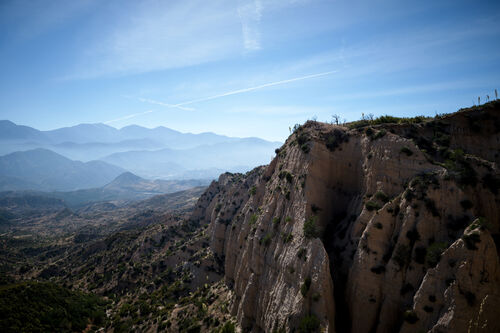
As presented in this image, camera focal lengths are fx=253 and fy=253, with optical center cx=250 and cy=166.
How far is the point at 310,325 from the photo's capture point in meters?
24.9

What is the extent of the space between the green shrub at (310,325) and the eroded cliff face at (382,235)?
162mm

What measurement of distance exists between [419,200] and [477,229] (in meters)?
5.09

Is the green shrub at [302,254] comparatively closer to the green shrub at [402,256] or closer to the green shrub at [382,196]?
the green shrub at [402,256]

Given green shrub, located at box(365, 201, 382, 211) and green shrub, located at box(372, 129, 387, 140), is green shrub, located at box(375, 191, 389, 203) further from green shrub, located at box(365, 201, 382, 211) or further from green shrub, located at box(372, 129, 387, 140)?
green shrub, located at box(372, 129, 387, 140)

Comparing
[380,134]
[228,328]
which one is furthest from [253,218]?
[380,134]

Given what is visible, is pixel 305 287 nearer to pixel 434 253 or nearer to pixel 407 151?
pixel 434 253

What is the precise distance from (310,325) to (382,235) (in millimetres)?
11634

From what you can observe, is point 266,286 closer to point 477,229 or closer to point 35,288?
point 477,229

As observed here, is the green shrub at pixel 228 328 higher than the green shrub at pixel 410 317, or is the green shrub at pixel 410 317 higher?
the green shrub at pixel 410 317

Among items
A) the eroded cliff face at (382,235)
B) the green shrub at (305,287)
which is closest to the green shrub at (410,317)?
the eroded cliff face at (382,235)

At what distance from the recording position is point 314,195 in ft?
115

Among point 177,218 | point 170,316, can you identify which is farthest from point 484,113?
point 177,218

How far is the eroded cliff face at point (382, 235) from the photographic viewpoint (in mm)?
20812

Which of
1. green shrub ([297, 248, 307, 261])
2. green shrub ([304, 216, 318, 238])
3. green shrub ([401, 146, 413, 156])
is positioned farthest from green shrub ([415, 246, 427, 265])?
green shrub ([297, 248, 307, 261])
